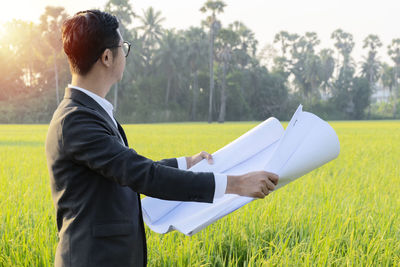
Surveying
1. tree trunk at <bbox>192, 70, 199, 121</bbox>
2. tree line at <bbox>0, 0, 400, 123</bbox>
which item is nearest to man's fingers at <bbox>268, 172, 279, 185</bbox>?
tree line at <bbox>0, 0, 400, 123</bbox>

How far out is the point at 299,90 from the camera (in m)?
62.6

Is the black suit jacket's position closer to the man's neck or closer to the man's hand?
the man's neck

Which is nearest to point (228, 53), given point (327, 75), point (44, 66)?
point (44, 66)

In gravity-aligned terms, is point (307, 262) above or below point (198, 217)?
below

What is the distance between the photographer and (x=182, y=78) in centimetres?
4919

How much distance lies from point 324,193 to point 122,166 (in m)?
3.09

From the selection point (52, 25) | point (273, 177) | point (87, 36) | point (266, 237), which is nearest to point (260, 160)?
point (273, 177)

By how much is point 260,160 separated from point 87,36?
788mm

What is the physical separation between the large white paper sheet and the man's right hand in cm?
3

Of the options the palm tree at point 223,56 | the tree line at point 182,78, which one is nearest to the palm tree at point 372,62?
the tree line at point 182,78

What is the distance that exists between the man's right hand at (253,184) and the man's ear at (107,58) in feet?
1.83

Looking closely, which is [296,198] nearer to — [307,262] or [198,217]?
[307,262]

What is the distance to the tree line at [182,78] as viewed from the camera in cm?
4178

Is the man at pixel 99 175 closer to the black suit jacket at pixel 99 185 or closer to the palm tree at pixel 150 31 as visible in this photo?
the black suit jacket at pixel 99 185
